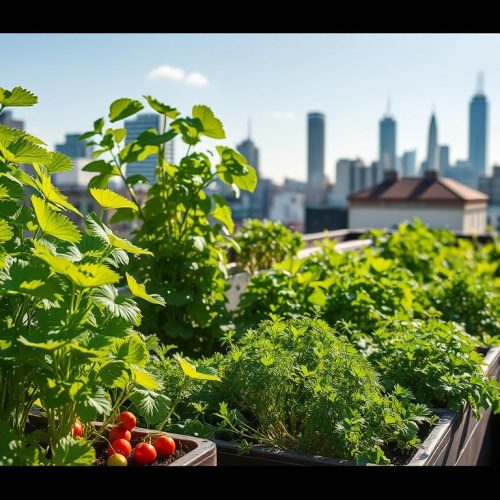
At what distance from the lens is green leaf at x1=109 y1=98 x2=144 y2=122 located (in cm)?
353

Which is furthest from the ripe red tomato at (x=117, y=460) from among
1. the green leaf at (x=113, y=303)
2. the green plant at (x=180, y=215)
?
the green plant at (x=180, y=215)

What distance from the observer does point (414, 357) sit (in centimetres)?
282

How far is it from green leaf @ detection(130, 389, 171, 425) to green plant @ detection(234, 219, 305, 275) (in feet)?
9.22

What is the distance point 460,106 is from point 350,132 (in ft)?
206

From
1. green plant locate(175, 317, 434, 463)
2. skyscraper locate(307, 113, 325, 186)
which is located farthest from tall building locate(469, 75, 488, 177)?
green plant locate(175, 317, 434, 463)

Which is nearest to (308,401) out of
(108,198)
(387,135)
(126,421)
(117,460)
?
(126,421)

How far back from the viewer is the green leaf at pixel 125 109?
3528 millimetres

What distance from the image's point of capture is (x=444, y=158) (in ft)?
358

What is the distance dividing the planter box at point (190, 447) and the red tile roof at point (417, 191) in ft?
141

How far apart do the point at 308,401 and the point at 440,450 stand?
52 centimetres
